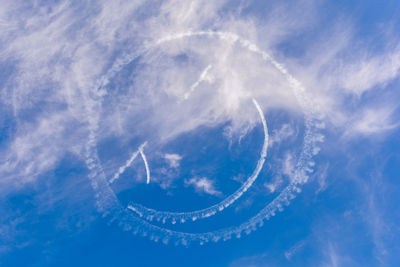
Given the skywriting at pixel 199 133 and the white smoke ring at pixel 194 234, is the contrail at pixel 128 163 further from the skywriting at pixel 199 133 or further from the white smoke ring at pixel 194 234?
the white smoke ring at pixel 194 234

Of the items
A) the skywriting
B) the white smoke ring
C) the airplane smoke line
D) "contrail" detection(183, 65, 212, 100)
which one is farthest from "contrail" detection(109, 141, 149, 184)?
"contrail" detection(183, 65, 212, 100)

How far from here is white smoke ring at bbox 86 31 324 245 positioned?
9.29 meters

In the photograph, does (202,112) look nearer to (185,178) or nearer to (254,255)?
(185,178)

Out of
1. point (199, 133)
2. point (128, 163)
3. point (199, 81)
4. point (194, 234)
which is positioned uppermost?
point (199, 81)

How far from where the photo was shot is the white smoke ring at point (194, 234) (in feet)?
30.5

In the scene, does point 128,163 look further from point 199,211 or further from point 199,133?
point 199,211

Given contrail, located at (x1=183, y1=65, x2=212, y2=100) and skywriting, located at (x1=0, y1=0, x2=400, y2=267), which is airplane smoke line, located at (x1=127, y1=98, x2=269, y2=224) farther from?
contrail, located at (x1=183, y1=65, x2=212, y2=100)

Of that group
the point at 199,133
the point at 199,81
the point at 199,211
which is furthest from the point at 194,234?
the point at 199,81

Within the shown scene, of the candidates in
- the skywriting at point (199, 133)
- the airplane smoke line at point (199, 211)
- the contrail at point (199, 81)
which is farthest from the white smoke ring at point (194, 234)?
the contrail at point (199, 81)

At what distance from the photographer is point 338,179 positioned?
955 centimetres

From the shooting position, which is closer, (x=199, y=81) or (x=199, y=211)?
(x=199, y=81)

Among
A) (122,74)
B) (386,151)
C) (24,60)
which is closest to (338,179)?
(386,151)

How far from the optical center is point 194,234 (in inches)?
382

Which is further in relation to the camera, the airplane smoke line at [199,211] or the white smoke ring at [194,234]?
the airplane smoke line at [199,211]
